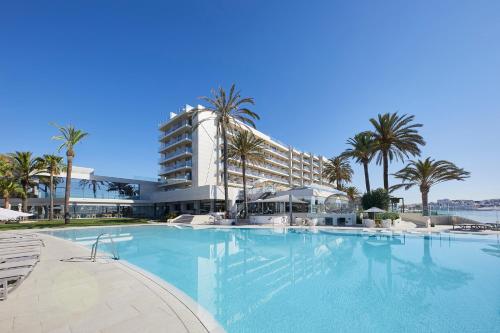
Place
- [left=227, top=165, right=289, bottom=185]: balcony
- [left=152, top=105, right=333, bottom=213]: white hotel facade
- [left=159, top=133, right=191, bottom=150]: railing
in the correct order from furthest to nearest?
[left=227, top=165, right=289, bottom=185]: balcony
[left=159, top=133, right=191, bottom=150]: railing
[left=152, top=105, right=333, bottom=213]: white hotel facade

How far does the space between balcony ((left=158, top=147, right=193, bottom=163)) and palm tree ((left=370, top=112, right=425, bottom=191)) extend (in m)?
29.1

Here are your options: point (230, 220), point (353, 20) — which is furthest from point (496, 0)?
point (230, 220)

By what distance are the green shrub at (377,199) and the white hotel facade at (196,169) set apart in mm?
10544

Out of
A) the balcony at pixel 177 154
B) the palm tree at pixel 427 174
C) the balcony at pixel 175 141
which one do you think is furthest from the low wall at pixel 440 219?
the balcony at pixel 175 141

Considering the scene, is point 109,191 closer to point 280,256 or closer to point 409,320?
point 280,256

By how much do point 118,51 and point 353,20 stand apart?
16.5 meters

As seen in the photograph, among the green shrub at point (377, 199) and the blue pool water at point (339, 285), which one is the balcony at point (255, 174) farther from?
the blue pool water at point (339, 285)

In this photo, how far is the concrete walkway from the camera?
14.4 feet

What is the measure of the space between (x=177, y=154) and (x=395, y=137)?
34.3 meters

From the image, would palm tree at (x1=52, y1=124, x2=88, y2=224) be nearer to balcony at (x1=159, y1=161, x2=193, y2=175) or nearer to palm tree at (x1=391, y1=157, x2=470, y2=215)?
balcony at (x1=159, y1=161, x2=193, y2=175)

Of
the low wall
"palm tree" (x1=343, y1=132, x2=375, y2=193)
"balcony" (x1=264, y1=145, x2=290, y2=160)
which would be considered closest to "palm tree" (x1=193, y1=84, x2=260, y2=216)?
"palm tree" (x1=343, y1=132, x2=375, y2=193)

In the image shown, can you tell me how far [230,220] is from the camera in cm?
3253

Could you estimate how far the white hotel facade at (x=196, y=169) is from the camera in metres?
42.9

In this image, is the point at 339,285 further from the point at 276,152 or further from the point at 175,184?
the point at 276,152
